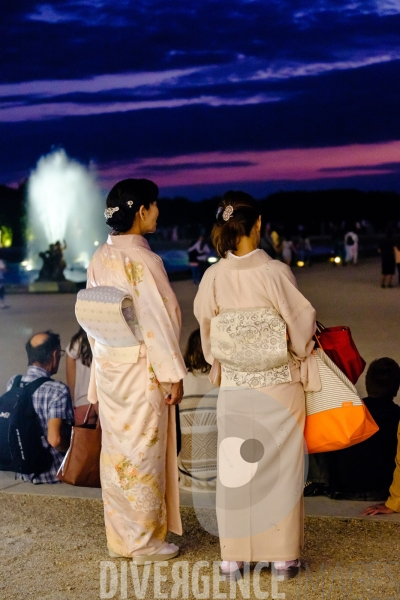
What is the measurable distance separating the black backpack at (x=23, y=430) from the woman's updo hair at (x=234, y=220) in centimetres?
173

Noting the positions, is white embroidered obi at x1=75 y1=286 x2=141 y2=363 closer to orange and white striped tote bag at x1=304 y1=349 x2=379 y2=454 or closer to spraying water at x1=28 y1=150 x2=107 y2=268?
orange and white striped tote bag at x1=304 y1=349 x2=379 y2=454

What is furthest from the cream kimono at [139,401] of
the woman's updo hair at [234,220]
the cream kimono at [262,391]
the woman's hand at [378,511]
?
the woman's hand at [378,511]

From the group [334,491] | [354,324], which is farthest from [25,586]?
[354,324]

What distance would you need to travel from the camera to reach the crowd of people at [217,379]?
3383mm

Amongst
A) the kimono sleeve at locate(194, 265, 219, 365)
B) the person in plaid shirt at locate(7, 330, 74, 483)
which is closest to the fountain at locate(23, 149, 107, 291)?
the person in plaid shirt at locate(7, 330, 74, 483)

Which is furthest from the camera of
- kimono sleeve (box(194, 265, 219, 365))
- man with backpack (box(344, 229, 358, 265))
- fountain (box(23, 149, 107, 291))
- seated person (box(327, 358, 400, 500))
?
fountain (box(23, 149, 107, 291))

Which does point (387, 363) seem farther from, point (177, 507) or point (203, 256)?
point (203, 256)

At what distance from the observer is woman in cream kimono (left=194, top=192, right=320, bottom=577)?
3361 millimetres

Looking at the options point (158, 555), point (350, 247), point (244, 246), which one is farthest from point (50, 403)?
point (350, 247)

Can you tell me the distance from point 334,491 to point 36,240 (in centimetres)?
2779

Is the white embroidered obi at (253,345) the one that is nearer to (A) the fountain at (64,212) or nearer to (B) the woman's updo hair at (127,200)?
(B) the woman's updo hair at (127,200)

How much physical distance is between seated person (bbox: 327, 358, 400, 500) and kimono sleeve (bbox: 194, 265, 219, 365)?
1.11 m

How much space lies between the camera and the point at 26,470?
4.66 metres

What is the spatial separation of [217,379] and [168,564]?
0.85 metres
